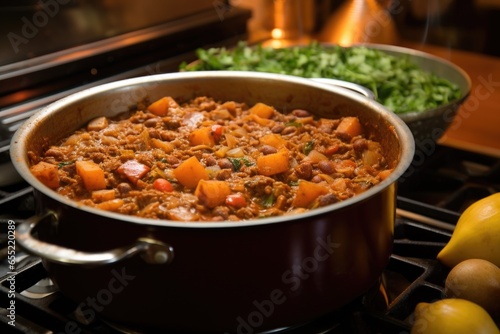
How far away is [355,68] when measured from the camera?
2205mm

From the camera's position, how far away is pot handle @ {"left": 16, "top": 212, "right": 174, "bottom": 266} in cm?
100

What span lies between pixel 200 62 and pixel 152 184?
2.89ft

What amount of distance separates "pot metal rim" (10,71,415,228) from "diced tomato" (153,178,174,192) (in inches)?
10.3

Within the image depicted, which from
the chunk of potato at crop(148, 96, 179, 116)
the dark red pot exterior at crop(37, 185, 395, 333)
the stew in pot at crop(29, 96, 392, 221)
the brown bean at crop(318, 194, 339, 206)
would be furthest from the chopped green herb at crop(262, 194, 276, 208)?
the chunk of potato at crop(148, 96, 179, 116)

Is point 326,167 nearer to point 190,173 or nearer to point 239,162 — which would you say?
point 239,162

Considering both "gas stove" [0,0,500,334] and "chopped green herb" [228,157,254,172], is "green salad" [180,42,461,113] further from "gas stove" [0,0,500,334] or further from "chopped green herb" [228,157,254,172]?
"chopped green herb" [228,157,254,172]

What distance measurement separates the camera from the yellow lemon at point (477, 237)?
1.31 m

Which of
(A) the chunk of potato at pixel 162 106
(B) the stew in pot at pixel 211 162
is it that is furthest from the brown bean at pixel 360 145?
(A) the chunk of potato at pixel 162 106

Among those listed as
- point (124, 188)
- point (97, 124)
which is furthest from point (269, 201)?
point (97, 124)

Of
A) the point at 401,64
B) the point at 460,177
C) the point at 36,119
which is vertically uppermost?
the point at 36,119

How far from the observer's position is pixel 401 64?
2.29 metres

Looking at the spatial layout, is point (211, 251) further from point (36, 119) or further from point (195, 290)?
point (36, 119)

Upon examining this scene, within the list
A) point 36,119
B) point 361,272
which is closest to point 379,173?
point 361,272

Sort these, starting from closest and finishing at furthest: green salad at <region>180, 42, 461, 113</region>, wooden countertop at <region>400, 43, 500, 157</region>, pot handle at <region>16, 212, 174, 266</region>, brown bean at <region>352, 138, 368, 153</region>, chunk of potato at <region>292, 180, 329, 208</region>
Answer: pot handle at <region>16, 212, 174, 266</region> → chunk of potato at <region>292, 180, 329, 208</region> → brown bean at <region>352, 138, 368, 153</region> → green salad at <region>180, 42, 461, 113</region> → wooden countertop at <region>400, 43, 500, 157</region>
